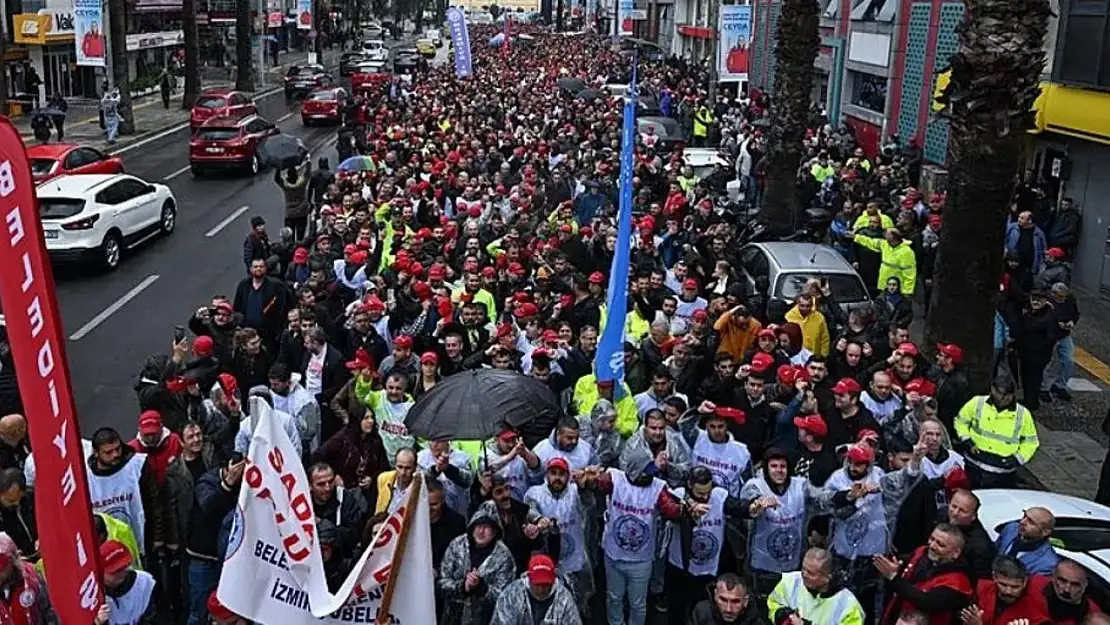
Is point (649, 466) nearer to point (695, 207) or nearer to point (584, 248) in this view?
point (584, 248)

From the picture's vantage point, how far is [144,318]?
16.0 m

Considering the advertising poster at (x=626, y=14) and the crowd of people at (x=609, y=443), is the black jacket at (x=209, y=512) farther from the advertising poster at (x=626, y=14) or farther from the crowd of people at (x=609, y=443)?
the advertising poster at (x=626, y=14)

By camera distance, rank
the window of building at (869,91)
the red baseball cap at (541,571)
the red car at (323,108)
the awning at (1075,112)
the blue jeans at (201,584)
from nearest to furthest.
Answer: the red baseball cap at (541,571) < the blue jeans at (201,584) < the awning at (1075,112) < the window of building at (869,91) < the red car at (323,108)

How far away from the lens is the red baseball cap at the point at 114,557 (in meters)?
6.30

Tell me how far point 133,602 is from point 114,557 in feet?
1.03

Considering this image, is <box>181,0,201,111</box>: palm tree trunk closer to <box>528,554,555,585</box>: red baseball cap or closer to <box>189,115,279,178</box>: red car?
<box>189,115,279,178</box>: red car

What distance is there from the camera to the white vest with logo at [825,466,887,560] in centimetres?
764

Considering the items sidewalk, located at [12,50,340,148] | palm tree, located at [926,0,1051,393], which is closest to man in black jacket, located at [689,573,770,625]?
palm tree, located at [926,0,1051,393]

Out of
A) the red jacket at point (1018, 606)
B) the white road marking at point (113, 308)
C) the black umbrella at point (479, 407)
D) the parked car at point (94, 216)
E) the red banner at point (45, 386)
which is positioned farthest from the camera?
the parked car at point (94, 216)

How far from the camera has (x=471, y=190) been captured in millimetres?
17422

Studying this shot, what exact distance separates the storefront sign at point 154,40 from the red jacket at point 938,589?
149ft

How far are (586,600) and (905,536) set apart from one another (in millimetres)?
A: 2095

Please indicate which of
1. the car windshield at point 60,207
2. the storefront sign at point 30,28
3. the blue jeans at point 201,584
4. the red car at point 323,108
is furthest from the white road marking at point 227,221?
the storefront sign at point 30,28

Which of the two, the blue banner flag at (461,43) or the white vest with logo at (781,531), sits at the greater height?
the blue banner flag at (461,43)
